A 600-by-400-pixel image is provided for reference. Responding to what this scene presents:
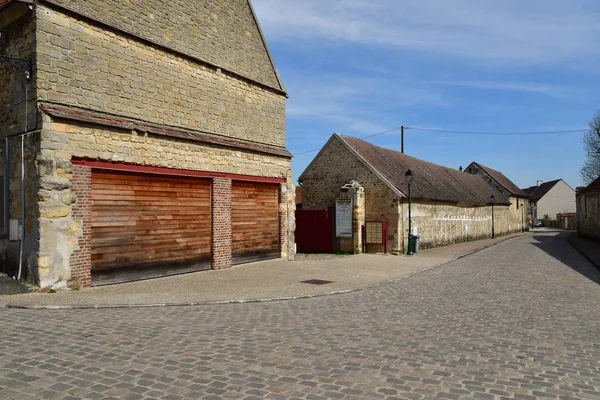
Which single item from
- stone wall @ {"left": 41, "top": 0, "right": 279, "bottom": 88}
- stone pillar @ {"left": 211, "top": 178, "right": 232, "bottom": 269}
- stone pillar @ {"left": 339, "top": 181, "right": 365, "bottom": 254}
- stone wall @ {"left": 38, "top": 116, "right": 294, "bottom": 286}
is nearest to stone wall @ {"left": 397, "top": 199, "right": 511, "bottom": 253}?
stone pillar @ {"left": 339, "top": 181, "right": 365, "bottom": 254}

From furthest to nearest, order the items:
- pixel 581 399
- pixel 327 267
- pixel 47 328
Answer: pixel 327 267, pixel 47 328, pixel 581 399

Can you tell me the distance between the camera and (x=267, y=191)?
1620 cm

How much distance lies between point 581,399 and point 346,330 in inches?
127

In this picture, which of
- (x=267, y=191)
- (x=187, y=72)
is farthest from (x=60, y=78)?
(x=267, y=191)

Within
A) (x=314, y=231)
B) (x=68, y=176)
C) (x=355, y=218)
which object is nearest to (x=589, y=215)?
(x=355, y=218)

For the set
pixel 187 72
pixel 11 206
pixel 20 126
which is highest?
pixel 187 72

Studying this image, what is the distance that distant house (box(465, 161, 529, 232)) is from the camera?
45656 mm

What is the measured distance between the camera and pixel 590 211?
32750mm

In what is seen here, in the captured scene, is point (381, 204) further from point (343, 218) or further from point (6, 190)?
point (6, 190)

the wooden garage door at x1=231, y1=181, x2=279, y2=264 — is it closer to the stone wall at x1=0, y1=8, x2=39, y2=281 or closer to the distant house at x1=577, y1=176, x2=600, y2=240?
the stone wall at x1=0, y1=8, x2=39, y2=281

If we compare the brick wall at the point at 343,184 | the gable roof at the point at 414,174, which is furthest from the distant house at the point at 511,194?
the brick wall at the point at 343,184

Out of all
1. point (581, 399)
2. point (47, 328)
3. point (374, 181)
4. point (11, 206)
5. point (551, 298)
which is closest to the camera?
point (581, 399)

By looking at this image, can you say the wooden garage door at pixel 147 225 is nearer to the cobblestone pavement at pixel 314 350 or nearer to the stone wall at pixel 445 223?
the cobblestone pavement at pixel 314 350

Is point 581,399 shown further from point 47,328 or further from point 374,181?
point 374,181
